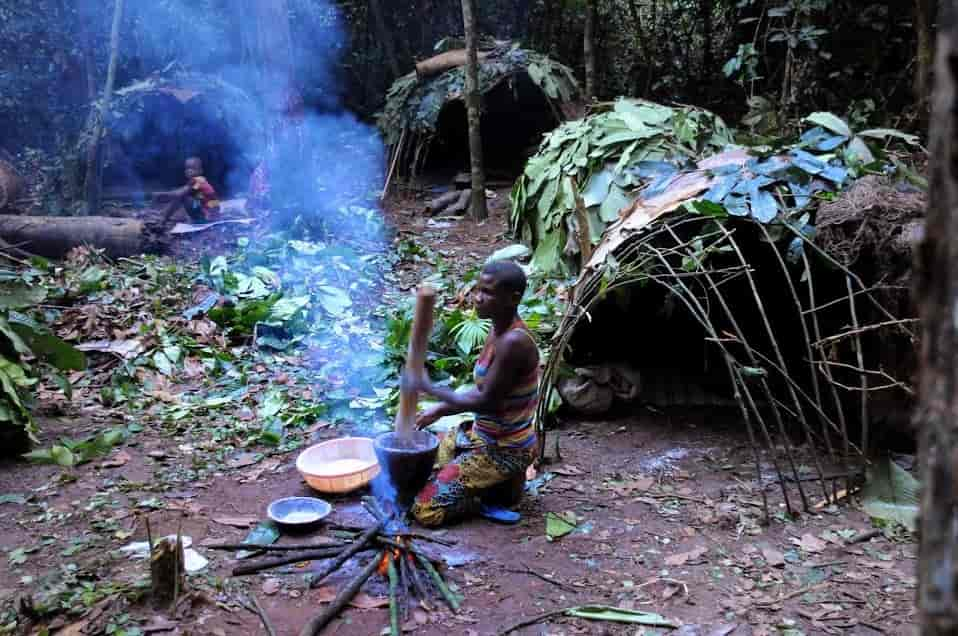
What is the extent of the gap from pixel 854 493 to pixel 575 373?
5.98 ft

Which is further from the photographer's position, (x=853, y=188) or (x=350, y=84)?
(x=350, y=84)

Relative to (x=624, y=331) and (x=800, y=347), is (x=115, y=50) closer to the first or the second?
(x=624, y=331)

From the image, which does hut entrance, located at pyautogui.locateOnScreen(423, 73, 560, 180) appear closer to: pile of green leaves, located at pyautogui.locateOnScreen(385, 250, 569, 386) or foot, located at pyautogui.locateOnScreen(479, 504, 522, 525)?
pile of green leaves, located at pyautogui.locateOnScreen(385, 250, 569, 386)

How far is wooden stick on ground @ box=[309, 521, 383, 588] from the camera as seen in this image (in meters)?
3.18

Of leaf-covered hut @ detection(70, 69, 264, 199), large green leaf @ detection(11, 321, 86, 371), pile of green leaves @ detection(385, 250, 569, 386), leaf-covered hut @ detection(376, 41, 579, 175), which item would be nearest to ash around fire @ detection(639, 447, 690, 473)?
pile of green leaves @ detection(385, 250, 569, 386)

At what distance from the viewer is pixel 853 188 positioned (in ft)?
13.6

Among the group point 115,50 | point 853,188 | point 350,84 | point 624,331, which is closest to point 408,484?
point 624,331

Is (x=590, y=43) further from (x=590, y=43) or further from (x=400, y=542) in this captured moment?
(x=400, y=542)

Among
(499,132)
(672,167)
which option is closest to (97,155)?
(499,132)

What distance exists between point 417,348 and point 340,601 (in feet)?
3.67

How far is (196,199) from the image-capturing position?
34.0ft

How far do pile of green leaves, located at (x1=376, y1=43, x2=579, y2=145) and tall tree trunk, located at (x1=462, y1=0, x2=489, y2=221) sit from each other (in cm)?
138

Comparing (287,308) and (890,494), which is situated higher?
(287,308)

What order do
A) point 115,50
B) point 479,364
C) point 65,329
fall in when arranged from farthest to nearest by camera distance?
point 115,50
point 65,329
point 479,364
